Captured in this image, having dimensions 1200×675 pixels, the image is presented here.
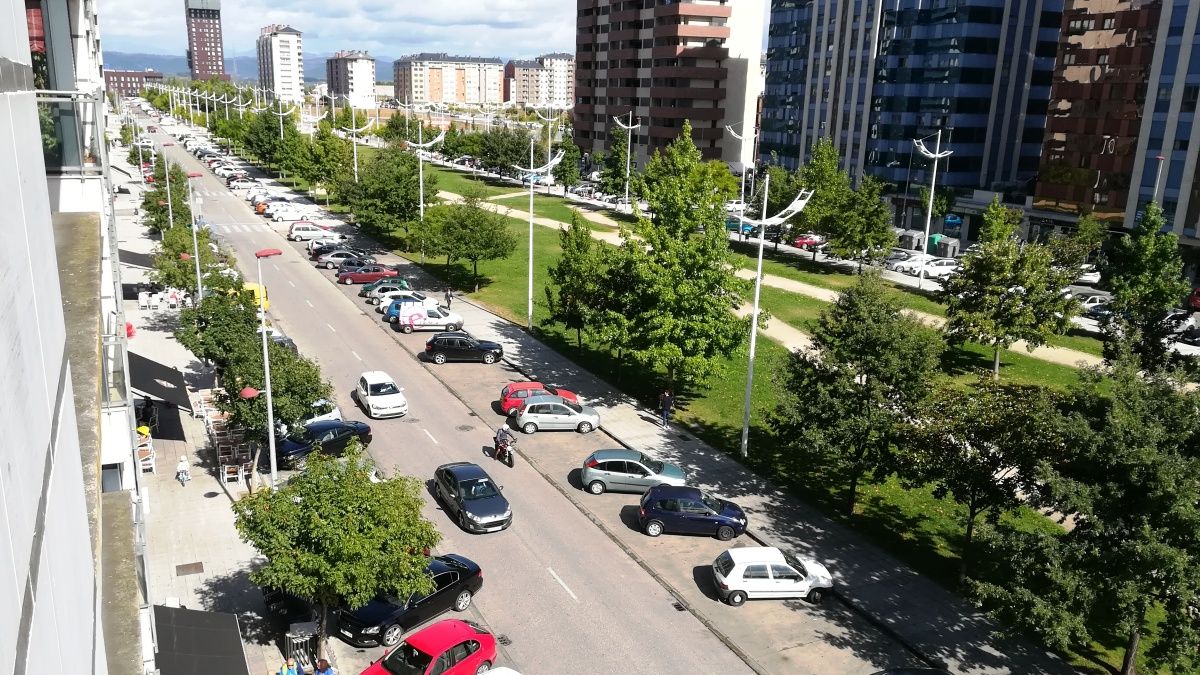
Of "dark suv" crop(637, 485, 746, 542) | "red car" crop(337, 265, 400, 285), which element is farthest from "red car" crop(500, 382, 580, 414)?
"red car" crop(337, 265, 400, 285)

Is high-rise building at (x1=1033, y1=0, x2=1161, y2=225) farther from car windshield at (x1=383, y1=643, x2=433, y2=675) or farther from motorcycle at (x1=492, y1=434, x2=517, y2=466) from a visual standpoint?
car windshield at (x1=383, y1=643, x2=433, y2=675)

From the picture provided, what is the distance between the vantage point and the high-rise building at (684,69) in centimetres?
9781

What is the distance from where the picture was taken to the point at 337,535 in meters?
16.1

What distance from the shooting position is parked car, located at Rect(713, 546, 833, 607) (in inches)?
792

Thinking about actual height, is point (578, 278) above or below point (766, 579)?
above

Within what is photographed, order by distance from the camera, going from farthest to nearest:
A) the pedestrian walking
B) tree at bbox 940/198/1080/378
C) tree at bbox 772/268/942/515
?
tree at bbox 940/198/1080/378 → the pedestrian walking → tree at bbox 772/268/942/515

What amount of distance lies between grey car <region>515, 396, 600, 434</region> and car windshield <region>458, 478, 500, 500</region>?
597 centimetres

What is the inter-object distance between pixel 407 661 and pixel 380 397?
14.7 meters

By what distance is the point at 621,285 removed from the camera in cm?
3259

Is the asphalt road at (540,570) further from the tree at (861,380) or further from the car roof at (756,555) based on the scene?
the tree at (861,380)

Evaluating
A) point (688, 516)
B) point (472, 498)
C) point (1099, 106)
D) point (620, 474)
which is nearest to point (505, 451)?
point (472, 498)

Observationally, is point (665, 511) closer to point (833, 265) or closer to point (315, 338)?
point (315, 338)

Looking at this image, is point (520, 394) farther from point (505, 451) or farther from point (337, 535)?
point (337, 535)

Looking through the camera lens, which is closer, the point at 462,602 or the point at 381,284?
the point at 462,602
